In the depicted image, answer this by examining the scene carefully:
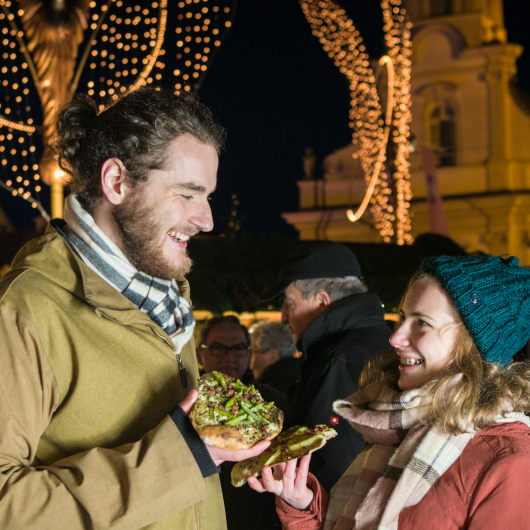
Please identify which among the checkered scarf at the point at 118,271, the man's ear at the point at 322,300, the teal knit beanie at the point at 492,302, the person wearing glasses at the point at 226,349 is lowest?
the person wearing glasses at the point at 226,349

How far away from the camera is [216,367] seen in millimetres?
4590

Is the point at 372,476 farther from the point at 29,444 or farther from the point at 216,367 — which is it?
the point at 216,367

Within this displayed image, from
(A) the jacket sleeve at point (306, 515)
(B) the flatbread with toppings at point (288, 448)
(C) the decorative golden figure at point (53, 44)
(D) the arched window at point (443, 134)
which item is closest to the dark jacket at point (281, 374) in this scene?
(A) the jacket sleeve at point (306, 515)

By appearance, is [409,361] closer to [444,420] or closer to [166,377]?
[444,420]

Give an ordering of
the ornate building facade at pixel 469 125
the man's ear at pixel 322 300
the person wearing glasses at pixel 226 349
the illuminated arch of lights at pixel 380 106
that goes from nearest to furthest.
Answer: the man's ear at pixel 322 300
the person wearing glasses at pixel 226 349
the illuminated arch of lights at pixel 380 106
the ornate building facade at pixel 469 125

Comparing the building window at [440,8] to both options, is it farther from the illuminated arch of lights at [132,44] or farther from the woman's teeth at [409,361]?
the woman's teeth at [409,361]

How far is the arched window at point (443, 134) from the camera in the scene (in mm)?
26141

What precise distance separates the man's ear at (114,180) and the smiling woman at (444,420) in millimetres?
914

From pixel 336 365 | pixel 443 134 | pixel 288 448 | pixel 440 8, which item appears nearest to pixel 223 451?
pixel 288 448

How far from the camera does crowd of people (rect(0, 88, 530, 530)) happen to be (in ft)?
5.88

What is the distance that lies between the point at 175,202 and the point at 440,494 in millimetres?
1112

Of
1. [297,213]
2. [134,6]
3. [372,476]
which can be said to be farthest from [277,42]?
[372,476]

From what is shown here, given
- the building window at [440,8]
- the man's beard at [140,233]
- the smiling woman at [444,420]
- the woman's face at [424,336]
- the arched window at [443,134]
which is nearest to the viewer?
the smiling woman at [444,420]

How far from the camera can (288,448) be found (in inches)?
80.0
